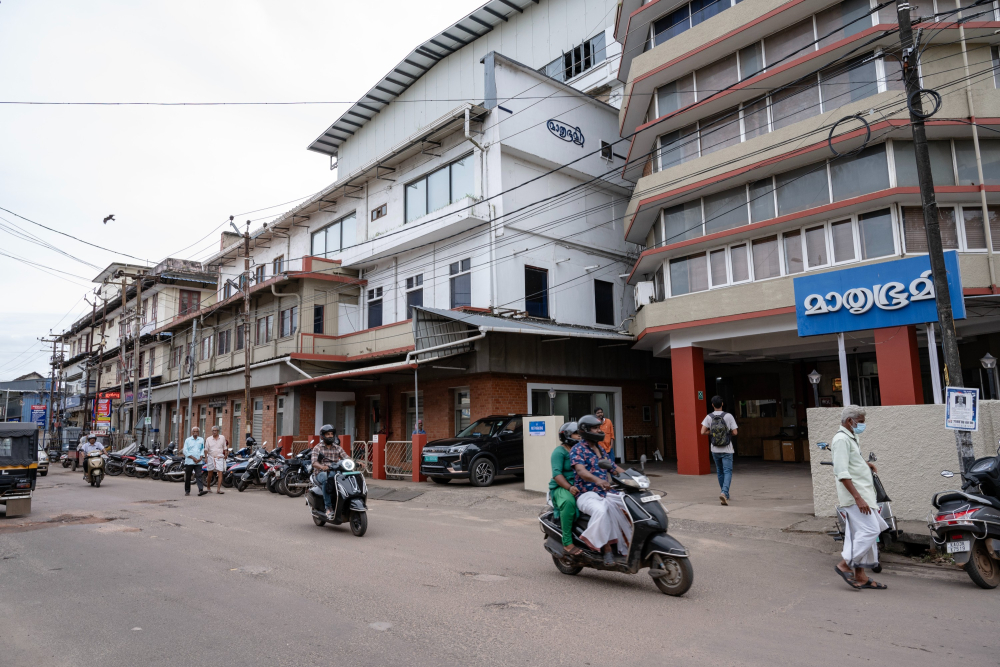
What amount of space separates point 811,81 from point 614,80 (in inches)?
416

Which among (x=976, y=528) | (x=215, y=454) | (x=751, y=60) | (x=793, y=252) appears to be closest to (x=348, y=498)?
(x=976, y=528)

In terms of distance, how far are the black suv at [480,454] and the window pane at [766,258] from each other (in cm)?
732

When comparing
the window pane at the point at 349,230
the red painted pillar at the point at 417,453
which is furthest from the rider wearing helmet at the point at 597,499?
the window pane at the point at 349,230

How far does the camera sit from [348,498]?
9.78 meters

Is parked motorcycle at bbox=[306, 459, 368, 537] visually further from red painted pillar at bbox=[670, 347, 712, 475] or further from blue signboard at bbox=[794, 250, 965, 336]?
red painted pillar at bbox=[670, 347, 712, 475]

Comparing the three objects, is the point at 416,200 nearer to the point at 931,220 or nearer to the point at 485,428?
the point at 485,428

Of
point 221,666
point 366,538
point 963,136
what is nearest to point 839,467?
point 221,666

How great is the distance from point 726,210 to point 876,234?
12.4 ft

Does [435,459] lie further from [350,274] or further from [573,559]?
[350,274]

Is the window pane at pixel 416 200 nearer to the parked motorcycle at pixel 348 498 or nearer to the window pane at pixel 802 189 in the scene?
the window pane at pixel 802 189

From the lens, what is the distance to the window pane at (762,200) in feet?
55.3

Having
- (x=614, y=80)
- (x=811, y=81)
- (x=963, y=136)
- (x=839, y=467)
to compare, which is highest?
(x=614, y=80)

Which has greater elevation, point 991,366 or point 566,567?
point 991,366

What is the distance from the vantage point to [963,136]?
14750 millimetres
